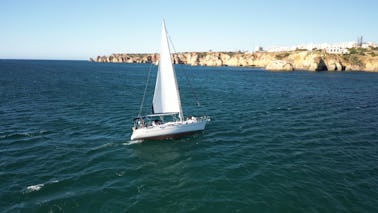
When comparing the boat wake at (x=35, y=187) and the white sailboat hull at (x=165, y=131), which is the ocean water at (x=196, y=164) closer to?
the boat wake at (x=35, y=187)

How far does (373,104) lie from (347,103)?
4.80 m

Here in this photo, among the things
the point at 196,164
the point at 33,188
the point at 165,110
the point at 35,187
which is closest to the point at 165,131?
the point at 165,110

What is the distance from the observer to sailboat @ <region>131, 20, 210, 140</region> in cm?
3097

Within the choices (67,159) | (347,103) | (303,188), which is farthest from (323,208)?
(347,103)

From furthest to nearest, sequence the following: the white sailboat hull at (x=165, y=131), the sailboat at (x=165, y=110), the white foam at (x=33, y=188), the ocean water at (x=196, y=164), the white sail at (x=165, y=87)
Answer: the white sail at (x=165, y=87) → the sailboat at (x=165, y=110) → the white sailboat hull at (x=165, y=131) → the white foam at (x=33, y=188) → the ocean water at (x=196, y=164)

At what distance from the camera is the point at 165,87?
32.8 m

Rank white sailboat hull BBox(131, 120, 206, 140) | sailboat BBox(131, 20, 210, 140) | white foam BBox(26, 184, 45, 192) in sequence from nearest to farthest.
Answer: white foam BBox(26, 184, 45, 192) < white sailboat hull BBox(131, 120, 206, 140) < sailboat BBox(131, 20, 210, 140)

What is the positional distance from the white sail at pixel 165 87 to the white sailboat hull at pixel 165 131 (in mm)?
1714

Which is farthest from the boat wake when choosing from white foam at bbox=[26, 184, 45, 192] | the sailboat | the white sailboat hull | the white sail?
the white sail

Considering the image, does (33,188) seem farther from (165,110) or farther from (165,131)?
(165,110)

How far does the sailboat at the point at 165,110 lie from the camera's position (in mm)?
30969

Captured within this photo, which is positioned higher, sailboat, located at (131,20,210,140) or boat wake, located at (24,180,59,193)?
sailboat, located at (131,20,210,140)

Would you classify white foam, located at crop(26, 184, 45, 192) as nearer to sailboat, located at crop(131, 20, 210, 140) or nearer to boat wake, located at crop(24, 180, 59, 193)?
boat wake, located at crop(24, 180, 59, 193)

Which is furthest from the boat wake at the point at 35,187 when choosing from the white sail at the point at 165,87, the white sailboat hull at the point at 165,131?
the white sail at the point at 165,87
